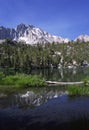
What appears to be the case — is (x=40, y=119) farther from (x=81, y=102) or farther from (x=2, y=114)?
(x=81, y=102)

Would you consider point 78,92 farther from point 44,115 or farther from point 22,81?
point 22,81

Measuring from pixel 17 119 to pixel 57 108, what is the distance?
6860mm

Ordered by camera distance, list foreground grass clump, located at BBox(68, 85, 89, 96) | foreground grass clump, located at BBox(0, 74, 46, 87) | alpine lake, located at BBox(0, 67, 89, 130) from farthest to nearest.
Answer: foreground grass clump, located at BBox(0, 74, 46, 87) → foreground grass clump, located at BBox(68, 85, 89, 96) → alpine lake, located at BBox(0, 67, 89, 130)

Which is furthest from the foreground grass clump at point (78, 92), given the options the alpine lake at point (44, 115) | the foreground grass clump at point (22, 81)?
the foreground grass clump at point (22, 81)

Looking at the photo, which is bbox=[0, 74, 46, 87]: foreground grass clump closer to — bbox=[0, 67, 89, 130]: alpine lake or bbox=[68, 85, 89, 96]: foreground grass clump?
bbox=[68, 85, 89, 96]: foreground grass clump

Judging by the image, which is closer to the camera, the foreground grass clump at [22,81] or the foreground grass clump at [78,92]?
the foreground grass clump at [78,92]

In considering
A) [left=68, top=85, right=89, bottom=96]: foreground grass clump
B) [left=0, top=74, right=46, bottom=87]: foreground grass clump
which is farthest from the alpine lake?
[left=0, top=74, right=46, bottom=87]: foreground grass clump

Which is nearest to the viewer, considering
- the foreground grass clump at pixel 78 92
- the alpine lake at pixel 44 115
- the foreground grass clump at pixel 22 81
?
the alpine lake at pixel 44 115

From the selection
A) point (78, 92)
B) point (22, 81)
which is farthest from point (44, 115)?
point (22, 81)

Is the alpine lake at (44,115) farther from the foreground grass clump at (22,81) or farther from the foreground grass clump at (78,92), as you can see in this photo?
the foreground grass clump at (22,81)

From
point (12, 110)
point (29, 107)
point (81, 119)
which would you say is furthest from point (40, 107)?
point (81, 119)

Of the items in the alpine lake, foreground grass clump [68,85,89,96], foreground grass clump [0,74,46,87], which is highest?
foreground grass clump [0,74,46,87]

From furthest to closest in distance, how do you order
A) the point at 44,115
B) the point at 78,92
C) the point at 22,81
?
the point at 22,81
the point at 78,92
the point at 44,115

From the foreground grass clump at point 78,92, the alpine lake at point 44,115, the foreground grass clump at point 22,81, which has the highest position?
the foreground grass clump at point 22,81
